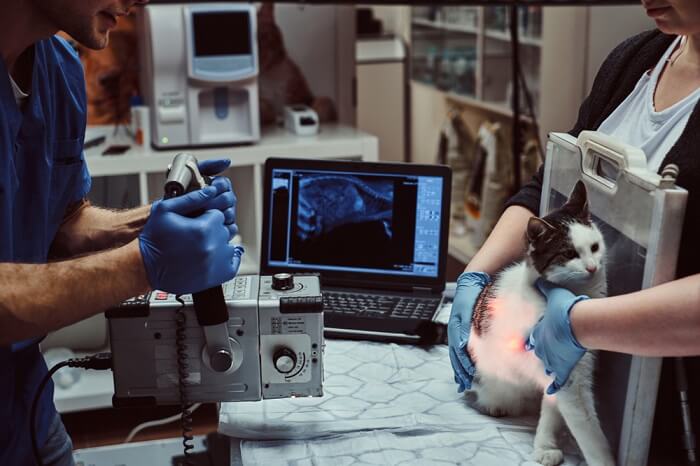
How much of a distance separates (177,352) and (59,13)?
51cm

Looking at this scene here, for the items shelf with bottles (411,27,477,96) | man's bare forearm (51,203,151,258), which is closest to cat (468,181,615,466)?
man's bare forearm (51,203,151,258)

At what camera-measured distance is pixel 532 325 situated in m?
1.07

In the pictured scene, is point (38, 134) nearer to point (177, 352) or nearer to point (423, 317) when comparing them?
point (177, 352)

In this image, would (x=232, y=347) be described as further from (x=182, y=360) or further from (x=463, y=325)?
(x=463, y=325)

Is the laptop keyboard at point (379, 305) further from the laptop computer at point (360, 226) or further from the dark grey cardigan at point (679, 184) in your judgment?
the dark grey cardigan at point (679, 184)

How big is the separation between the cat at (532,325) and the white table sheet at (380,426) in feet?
0.11

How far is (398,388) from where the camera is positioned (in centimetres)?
128

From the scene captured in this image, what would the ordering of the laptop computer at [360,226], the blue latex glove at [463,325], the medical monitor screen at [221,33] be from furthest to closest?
the medical monitor screen at [221,33], the laptop computer at [360,226], the blue latex glove at [463,325]

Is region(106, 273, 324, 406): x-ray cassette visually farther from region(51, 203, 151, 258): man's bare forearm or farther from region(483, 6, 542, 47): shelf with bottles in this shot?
region(483, 6, 542, 47): shelf with bottles

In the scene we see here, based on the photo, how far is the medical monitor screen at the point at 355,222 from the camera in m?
1.64

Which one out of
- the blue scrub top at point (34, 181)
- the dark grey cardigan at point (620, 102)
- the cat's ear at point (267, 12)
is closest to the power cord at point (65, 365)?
the blue scrub top at point (34, 181)

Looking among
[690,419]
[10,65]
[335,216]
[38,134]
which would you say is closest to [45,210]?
[38,134]

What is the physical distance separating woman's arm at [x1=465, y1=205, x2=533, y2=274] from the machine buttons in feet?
1.19

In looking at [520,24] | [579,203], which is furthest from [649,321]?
[520,24]
